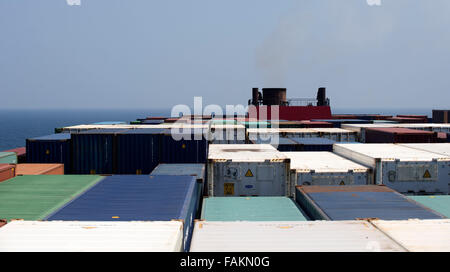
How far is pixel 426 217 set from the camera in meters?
8.84

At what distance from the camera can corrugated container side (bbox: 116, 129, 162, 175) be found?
19906mm

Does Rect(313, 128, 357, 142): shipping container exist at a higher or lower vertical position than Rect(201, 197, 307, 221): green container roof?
higher

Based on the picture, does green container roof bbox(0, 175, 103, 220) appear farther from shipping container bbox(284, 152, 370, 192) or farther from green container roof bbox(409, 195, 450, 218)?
green container roof bbox(409, 195, 450, 218)

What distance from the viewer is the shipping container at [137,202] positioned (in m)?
8.39

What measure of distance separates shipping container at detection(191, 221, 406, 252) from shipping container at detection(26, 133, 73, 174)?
15.5 m

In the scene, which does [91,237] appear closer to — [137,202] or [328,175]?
[137,202]

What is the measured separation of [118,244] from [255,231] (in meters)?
2.79

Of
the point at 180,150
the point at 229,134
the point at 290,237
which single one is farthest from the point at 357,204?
the point at 229,134

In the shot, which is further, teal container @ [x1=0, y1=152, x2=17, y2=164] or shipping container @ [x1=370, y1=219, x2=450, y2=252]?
teal container @ [x1=0, y1=152, x2=17, y2=164]

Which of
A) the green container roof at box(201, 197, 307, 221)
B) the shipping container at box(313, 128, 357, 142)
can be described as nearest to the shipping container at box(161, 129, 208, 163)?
the green container roof at box(201, 197, 307, 221)

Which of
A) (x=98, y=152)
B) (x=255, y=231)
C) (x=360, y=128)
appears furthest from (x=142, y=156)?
(x=360, y=128)

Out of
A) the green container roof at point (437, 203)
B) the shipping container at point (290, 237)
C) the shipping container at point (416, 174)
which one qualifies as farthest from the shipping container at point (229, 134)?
→ the shipping container at point (290, 237)
